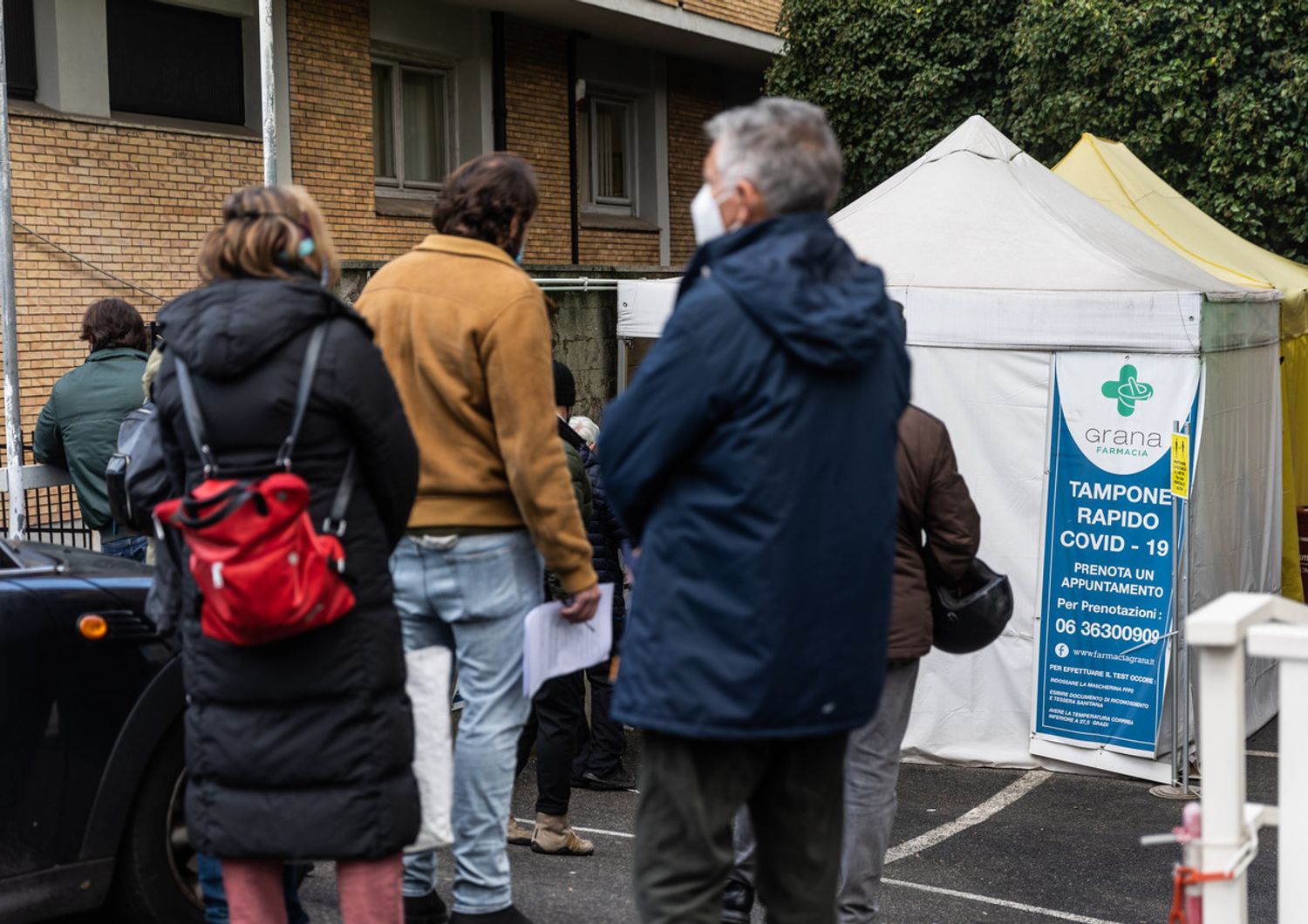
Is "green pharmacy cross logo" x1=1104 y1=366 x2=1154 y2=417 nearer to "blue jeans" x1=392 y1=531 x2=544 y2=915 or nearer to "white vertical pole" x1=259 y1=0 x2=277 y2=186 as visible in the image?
"blue jeans" x1=392 y1=531 x2=544 y2=915

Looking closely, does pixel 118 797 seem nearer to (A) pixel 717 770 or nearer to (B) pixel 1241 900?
(A) pixel 717 770

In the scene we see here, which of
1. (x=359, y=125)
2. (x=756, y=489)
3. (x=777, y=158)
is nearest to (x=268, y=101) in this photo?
(x=359, y=125)

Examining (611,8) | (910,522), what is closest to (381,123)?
(611,8)

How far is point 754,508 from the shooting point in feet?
8.44

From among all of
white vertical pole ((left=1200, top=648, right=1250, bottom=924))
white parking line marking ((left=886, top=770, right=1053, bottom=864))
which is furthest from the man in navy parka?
white parking line marking ((left=886, top=770, right=1053, bottom=864))

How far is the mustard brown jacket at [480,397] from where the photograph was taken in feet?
12.3

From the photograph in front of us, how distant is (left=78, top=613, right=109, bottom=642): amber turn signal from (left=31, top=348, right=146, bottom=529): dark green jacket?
9.41ft

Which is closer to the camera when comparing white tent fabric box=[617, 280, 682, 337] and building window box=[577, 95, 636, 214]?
white tent fabric box=[617, 280, 682, 337]

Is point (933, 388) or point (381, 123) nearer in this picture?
point (933, 388)

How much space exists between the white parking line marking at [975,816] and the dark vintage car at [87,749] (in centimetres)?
281

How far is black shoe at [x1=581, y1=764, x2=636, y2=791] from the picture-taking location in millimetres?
6816

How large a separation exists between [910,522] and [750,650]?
6.30 feet

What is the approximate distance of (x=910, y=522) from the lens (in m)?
4.39

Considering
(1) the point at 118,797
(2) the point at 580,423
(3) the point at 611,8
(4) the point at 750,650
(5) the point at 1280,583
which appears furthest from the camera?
(3) the point at 611,8
